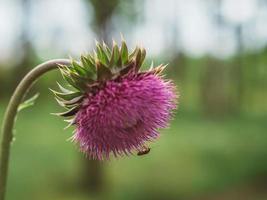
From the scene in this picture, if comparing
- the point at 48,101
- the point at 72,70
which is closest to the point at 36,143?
the point at 48,101

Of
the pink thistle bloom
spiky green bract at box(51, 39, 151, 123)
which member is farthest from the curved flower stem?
the pink thistle bloom

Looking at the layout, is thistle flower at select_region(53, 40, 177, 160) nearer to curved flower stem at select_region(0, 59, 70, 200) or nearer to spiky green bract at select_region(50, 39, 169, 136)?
spiky green bract at select_region(50, 39, 169, 136)

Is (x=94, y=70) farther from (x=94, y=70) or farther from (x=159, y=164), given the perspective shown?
(x=159, y=164)

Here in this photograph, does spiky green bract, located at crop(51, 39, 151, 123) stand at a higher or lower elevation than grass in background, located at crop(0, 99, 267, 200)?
higher

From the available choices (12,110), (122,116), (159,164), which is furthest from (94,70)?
(159,164)

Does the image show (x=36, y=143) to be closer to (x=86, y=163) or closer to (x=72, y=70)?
(x=86, y=163)

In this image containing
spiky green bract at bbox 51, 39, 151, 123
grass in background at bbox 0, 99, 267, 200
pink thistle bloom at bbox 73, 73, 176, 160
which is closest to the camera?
pink thistle bloom at bbox 73, 73, 176, 160
